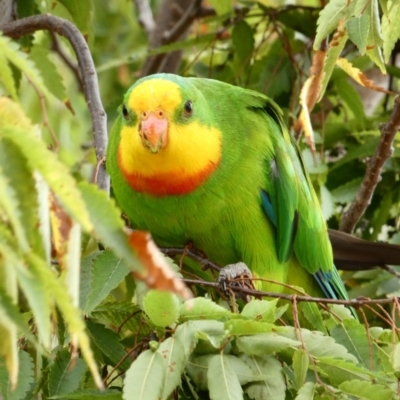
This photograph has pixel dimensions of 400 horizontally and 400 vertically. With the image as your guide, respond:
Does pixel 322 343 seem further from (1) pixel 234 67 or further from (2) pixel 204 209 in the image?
(1) pixel 234 67

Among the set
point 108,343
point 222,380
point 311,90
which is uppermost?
point 311,90

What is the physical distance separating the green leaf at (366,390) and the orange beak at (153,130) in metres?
0.70

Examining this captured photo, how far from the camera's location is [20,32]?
1.72 metres

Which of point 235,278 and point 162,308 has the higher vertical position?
point 162,308

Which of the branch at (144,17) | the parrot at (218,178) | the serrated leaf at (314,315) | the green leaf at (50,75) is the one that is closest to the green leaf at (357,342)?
the serrated leaf at (314,315)

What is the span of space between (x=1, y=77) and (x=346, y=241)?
3.98 ft

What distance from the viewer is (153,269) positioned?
2.49ft

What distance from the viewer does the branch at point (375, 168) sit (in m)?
1.80

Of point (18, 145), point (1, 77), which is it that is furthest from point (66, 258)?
point (1, 77)

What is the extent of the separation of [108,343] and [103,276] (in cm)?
14

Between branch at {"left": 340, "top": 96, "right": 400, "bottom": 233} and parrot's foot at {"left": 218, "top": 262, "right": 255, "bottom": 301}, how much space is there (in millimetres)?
410

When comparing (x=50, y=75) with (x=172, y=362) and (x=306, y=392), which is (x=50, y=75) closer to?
(x=172, y=362)

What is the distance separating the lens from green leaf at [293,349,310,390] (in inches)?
44.3

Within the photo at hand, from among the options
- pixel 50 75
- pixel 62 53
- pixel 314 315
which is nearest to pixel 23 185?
pixel 314 315
